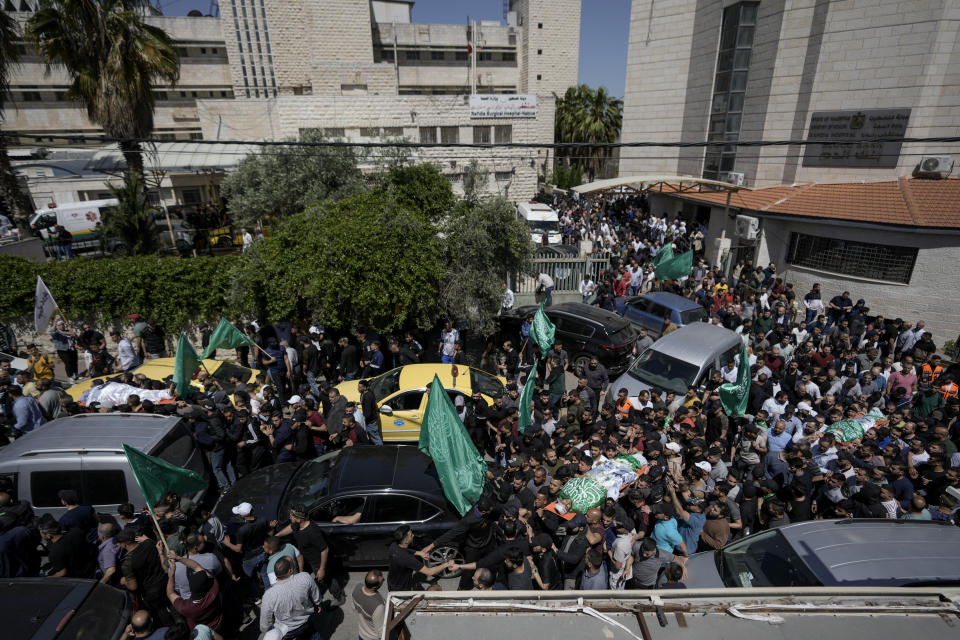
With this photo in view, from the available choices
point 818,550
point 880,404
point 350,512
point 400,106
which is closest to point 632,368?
point 880,404

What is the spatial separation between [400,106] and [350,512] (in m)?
30.8

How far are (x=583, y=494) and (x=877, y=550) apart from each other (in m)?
2.82

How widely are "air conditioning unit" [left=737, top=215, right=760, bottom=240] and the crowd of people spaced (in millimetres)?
5899

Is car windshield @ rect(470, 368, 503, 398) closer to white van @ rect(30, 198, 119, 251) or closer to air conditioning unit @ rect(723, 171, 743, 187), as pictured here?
air conditioning unit @ rect(723, 171, 743, 187)

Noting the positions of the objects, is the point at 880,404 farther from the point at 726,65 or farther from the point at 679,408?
the point at 726,65

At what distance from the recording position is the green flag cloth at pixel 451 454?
237 inches

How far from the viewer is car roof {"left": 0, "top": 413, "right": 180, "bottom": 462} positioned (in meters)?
6.23

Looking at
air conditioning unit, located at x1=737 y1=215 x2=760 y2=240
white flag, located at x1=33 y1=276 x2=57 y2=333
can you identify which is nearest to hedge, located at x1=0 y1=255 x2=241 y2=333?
white flag, located at x1=33 y1=276 x2=57 y2=333

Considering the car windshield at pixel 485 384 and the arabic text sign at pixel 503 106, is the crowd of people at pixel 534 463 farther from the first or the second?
the arabic text sign at pixel 503 106

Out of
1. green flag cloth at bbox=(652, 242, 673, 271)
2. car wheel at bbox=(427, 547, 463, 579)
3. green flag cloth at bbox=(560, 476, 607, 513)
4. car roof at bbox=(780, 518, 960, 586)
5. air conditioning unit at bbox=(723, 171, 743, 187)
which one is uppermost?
air conditioning unit at bbox=(723, 171, 743, 187)

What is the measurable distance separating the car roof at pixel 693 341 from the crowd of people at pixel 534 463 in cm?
54

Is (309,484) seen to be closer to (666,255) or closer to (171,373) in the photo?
(171,373)

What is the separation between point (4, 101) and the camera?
13.9 m

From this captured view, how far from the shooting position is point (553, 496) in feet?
20.5
